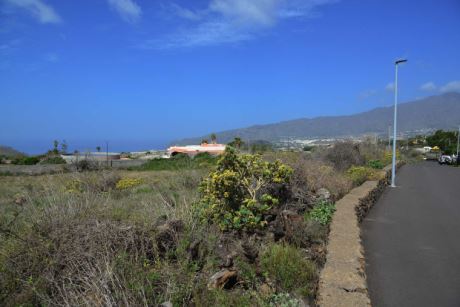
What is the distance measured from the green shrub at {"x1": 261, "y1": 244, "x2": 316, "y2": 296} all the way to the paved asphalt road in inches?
32.7

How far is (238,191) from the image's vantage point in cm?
721

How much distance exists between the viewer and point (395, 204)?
12125 mm

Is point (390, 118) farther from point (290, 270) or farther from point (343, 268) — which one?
point (290, 270)

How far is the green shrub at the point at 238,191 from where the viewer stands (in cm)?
641

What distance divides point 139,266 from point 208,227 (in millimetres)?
1779

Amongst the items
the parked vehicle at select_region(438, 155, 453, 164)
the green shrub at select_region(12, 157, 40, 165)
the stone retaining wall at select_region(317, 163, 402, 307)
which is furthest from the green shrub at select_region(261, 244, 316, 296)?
the parked vehicle at select_region(438, 155, 453, 164)

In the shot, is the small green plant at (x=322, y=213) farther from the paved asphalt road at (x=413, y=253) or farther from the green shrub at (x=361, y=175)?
the green shrub at (x=361, y=175)

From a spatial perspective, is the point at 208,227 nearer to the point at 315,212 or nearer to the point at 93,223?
the point at 93,223

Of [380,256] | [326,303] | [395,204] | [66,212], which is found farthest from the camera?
[395,204]

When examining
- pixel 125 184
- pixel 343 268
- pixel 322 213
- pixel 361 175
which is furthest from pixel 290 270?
pixel 361 175

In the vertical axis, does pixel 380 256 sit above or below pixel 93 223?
below

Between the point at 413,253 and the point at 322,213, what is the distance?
1648mm

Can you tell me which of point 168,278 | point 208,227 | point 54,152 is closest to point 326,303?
point 168,278

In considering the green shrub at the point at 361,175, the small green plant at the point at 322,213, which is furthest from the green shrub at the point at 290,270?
the green shrub at the point at 361,175
